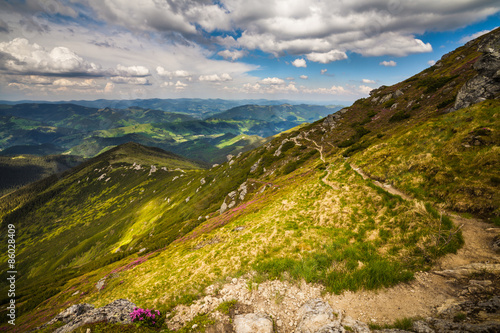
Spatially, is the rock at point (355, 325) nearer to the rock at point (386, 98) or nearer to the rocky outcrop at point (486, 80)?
the rocky outcrop at point (486, 80)

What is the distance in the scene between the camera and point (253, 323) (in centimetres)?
1440

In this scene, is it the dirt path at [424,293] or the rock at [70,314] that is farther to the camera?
the rock at [70,314]

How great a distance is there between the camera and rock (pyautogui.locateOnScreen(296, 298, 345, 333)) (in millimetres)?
12078

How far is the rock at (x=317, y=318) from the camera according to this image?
12.1 meters

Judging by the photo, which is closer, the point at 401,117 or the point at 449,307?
the point at 449,307

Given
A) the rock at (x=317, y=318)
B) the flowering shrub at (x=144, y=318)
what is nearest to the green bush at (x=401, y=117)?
the rock at (x=317, y=318)

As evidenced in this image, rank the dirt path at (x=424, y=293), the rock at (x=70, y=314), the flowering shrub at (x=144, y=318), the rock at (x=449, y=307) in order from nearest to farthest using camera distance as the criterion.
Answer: the rock at (x=449, y=307) → the dirt path at (x=424, y=293) → the flowering shrub at (x=144, y=318) → the rock at (x=70, y=314)

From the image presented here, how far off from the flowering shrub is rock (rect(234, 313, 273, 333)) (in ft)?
24.2

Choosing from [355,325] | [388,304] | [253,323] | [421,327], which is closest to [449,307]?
[421,327]

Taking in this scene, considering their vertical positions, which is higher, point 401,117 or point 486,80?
point 486,80

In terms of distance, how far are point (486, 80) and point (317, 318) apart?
173 feet

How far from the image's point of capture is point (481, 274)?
11867 millimetres

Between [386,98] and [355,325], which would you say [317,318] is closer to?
[355,325]

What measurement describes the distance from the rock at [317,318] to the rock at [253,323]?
230cm
